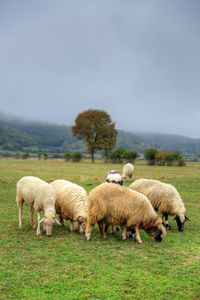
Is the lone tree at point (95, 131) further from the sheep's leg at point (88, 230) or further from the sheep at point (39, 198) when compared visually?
the sheep's leg at point (88, 230)

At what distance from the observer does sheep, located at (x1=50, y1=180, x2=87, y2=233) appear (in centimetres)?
862

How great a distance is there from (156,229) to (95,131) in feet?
183

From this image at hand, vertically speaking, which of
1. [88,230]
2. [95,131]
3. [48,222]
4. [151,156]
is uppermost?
[95,131]

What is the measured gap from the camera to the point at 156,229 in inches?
322

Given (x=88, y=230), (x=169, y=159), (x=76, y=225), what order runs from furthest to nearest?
1. (x=169, y=159)
2. (x=76, y=225)
3. (x=88, y=230)

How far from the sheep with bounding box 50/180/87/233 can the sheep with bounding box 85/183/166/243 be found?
599mm

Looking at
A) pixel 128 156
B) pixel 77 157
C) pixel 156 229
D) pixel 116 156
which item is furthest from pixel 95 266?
pixel 77 157

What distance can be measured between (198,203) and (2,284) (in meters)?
14.0

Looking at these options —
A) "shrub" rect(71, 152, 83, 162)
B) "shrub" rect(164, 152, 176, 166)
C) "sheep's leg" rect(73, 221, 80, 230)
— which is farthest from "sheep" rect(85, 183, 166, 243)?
"shrub" rect(71, 152, 83, 162)

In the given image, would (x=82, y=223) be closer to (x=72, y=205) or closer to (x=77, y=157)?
(x=72, y=205)

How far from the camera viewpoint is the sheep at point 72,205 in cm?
862

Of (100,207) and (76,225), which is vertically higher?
(100,207)

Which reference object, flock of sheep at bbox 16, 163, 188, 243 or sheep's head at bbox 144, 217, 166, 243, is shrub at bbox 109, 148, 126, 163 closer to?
flock of sheep at bbox 16, 163, 188, 243

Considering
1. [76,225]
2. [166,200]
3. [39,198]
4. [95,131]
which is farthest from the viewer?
[95,131]
